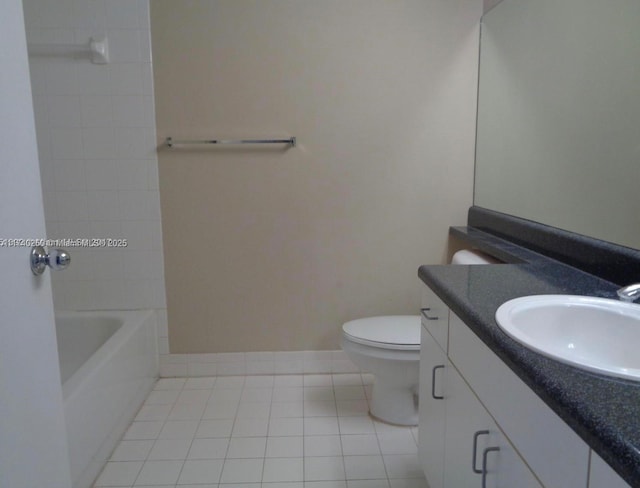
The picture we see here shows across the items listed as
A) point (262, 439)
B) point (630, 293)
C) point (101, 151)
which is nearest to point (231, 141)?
point (101, 151)

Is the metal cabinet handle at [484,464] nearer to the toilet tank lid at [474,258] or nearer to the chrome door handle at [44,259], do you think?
A: the chrome door handle at [44,259]

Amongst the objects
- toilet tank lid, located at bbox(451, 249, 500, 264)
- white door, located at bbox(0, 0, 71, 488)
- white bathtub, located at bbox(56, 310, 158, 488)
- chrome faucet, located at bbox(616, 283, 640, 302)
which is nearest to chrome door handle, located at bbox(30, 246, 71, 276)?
white door, located at bbox(0, 0, 71, 488)

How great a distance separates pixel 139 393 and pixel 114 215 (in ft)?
2.90

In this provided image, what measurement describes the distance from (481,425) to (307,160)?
164cm

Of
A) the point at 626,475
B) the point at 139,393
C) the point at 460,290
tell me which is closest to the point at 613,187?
the point at 460,290

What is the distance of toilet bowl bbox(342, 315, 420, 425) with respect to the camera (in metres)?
1.99

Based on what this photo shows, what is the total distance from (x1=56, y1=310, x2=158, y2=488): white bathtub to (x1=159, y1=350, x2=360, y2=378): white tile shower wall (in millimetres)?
91

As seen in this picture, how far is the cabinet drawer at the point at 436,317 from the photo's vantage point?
137 cm

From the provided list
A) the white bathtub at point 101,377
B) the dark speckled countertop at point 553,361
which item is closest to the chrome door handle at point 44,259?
the white bathtub at point 101,377

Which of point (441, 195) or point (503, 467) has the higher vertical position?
point (441, 195)

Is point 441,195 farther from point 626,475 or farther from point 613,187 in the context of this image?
point 626,475

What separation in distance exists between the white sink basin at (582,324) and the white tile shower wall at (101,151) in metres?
1.89

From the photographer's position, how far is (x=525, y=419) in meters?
0.87

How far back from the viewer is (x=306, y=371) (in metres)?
2.60
